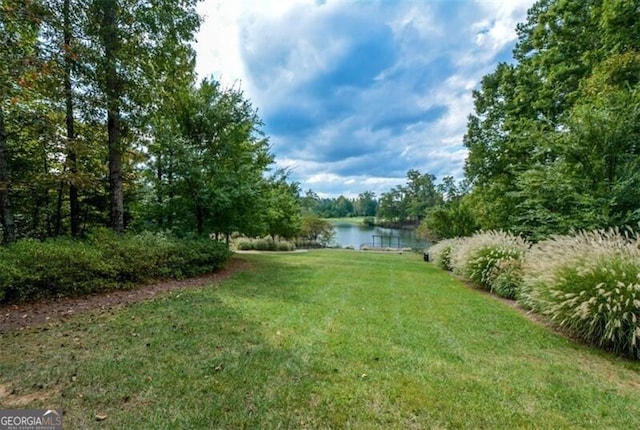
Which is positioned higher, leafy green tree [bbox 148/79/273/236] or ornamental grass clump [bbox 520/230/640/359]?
leafy green tree [bbox 148/79/273/236]

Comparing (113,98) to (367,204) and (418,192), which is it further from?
(367,204)

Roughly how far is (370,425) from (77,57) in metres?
7.58

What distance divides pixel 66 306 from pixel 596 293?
7083 millimetres

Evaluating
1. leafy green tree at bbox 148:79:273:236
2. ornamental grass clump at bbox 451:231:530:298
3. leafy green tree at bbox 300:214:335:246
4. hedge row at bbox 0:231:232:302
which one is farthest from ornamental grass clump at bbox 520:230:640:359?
leafy green tree at bbox 300:214:335:246

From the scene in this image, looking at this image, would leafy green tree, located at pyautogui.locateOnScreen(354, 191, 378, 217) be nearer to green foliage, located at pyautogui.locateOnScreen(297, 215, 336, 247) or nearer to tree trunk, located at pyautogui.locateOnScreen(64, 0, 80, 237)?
green foliage, located at pyautogui.locateOnScreen(297, 215, 336, 247)

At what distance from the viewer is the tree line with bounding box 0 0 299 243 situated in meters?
5.71

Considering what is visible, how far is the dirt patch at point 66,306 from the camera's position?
371 centimetres

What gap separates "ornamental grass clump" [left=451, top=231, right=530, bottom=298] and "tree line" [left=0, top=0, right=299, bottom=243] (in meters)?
6.51

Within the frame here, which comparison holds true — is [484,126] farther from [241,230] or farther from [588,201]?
[241,230]

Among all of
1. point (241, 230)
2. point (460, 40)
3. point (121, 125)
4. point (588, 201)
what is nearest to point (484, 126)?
point (460, 40)

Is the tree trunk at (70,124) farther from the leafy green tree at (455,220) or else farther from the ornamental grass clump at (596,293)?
the leafy green tree at (455,220)

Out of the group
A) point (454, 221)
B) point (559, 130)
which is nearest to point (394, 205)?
point (454, 221)

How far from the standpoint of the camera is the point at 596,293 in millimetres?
3467

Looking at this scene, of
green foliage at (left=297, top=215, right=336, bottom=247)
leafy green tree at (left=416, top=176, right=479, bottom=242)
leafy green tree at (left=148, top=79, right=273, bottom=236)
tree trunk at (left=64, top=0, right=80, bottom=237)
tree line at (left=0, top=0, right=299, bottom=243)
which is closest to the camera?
tree line at (left=0, top=0, right=299, bottom=243)
